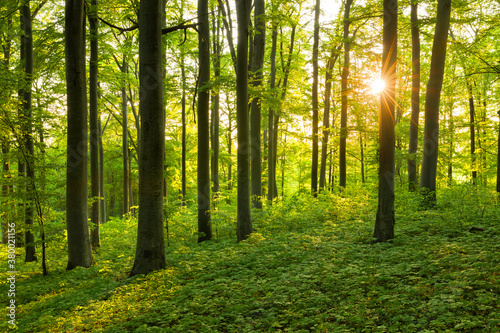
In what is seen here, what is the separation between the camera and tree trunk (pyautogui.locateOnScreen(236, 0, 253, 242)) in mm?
8172

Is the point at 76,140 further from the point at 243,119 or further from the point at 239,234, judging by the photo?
the point at 239,234

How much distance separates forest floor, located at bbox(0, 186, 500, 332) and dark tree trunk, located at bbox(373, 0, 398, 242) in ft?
1.81

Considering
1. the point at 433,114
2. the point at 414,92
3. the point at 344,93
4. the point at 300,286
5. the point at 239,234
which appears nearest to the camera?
the point at 300,286

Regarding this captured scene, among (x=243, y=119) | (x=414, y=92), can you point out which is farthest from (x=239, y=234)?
(x=414, y=92)

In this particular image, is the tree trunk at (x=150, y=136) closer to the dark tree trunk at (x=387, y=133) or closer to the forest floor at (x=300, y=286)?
the forest floor at (x=300, y=286)

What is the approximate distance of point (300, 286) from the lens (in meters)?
4.86

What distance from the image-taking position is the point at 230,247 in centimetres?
812

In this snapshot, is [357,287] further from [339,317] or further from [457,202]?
[457,202]

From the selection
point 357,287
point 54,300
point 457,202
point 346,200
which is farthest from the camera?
point 346,200

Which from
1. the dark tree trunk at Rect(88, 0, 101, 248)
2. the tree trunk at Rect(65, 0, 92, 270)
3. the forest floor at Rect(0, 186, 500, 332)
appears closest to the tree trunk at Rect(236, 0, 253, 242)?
the forest floor at Rect(0, 186, 500, 332)

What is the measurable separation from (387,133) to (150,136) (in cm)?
540

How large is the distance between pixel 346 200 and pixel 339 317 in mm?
9301

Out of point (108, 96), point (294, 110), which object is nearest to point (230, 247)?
point (294, 110)

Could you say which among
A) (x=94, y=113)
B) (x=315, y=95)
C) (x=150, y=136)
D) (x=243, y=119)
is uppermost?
(x=315, y=95)
